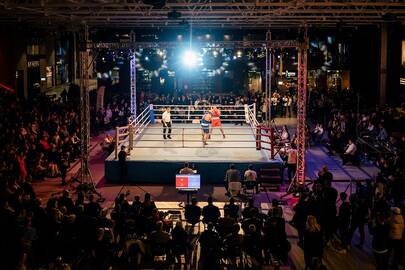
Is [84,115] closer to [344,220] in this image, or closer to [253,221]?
[253,221]

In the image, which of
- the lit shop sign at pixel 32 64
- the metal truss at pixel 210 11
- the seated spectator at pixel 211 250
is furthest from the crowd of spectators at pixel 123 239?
the lit shop sign at pixel 32 64

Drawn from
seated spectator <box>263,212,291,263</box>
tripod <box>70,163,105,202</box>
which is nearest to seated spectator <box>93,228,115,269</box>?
seated spectator <box>263,212,291,263</box>

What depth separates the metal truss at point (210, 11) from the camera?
17.2m

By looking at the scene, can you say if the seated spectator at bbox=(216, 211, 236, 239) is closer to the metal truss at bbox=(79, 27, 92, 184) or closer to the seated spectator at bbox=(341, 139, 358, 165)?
the metal truss at bbox=(79, 27, 92, 184)

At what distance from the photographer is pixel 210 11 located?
18.8 metres

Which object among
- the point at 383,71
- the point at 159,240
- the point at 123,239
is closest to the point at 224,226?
the point at 159,240

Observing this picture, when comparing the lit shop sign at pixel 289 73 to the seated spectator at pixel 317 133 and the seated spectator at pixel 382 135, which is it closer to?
the seated spectator at pixel 317 133

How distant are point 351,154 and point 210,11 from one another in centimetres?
761

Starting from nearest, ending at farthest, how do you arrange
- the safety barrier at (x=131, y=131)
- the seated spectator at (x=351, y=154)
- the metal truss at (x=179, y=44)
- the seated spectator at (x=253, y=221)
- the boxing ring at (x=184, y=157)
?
the seated spectator at (x=253, y=221)
the metal truss at (x=179, y=44)
the boxing ring at (x=184, y=157)
the safety barrier at (x=131, y=131)
the seated spectator at (x=351, y=154)

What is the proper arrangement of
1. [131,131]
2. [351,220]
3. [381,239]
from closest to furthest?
[381,239] < [351,220] < [131,131]

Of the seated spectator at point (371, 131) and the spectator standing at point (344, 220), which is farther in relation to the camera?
the seated spectator at point (371, 131)

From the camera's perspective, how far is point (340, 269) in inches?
485

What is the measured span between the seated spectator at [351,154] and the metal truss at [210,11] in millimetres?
4621

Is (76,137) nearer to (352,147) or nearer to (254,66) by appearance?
(352,147)
